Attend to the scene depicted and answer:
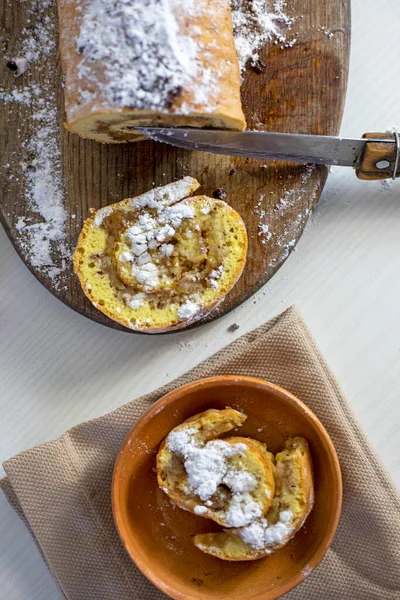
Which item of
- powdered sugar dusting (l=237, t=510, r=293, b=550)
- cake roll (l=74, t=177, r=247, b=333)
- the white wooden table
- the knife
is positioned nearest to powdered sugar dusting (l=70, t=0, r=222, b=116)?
the knife

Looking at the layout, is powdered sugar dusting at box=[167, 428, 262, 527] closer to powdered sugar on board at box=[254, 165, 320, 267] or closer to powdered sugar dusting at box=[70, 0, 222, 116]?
powdered sugar on board at box=[254, 165, 320, 267]

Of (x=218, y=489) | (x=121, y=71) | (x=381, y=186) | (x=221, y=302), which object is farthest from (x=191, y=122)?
(x=218, y=489)

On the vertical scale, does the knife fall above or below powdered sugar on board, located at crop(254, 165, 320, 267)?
above

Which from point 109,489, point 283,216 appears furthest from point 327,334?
point 109,489

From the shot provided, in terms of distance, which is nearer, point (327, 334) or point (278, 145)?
point (278, 145)

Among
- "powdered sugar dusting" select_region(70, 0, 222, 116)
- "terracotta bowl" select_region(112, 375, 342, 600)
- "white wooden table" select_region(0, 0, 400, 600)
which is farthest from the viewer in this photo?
"white wooden table" select_region(0, 0, 400, 600)

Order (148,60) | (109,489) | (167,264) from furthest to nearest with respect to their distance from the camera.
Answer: (109,489)
(167,264)
(148,60)

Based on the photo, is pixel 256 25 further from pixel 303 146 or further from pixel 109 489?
pixel 109 489
